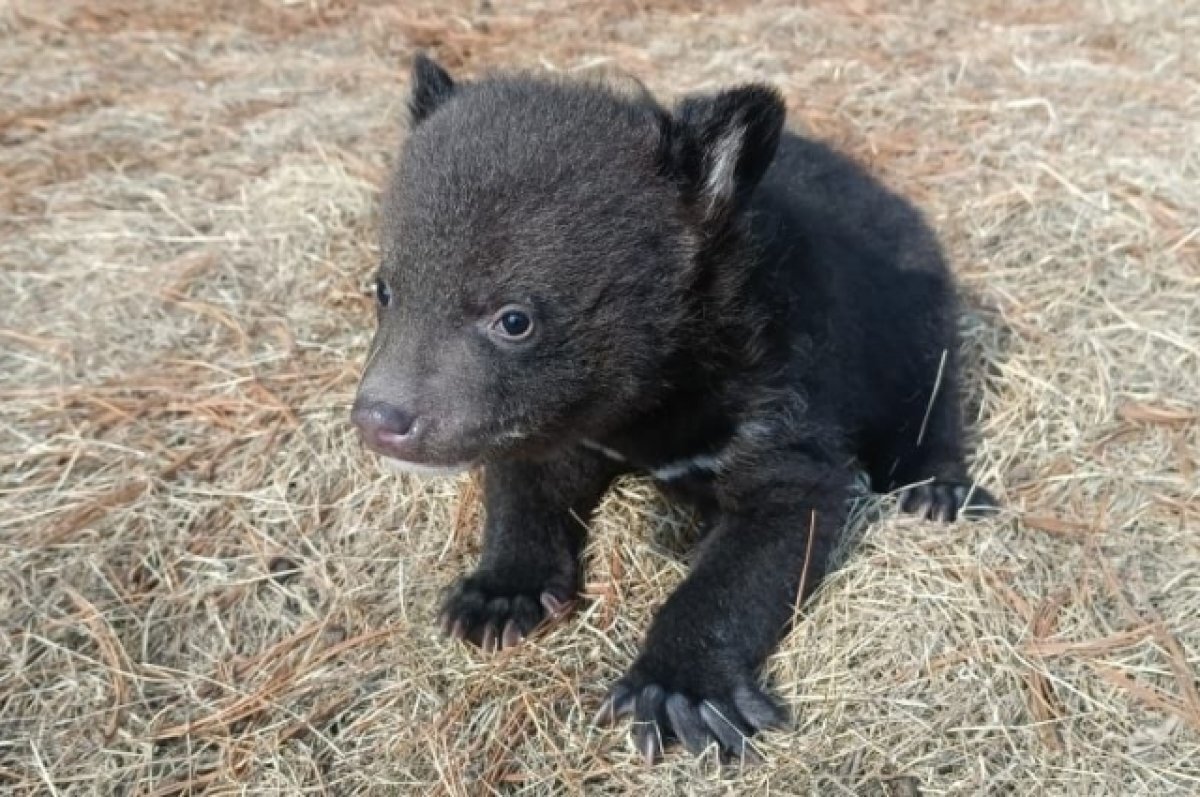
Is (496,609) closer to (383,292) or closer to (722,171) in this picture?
(383,292)

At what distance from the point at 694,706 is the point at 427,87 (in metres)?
2.58

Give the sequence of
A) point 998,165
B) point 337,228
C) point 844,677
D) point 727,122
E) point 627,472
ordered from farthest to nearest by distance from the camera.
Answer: point 998,165 → point 337,228 → point 627,472 → point 844,677 → point 727,122

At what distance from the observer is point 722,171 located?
13.1 feet

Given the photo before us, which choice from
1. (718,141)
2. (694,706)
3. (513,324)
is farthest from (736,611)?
(718,141)

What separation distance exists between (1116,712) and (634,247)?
242cm

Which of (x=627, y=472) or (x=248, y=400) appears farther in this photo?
(x=248, y=400)

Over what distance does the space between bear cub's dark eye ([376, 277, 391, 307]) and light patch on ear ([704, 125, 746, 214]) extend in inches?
45.5

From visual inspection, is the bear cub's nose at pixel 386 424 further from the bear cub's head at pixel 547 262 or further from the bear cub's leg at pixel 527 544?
the bear cub's leg at pixel 527 544

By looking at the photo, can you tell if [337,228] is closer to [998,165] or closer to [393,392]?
[393,392]

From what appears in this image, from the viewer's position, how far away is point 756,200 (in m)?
4.42

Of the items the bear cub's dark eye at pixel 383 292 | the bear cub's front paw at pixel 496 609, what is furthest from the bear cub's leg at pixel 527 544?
the bear cub's dark eye at pixel 383 292

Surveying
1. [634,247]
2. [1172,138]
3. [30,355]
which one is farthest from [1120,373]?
[30,355]

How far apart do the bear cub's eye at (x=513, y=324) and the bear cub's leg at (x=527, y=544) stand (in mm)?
1059

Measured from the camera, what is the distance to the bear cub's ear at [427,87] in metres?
4.52
